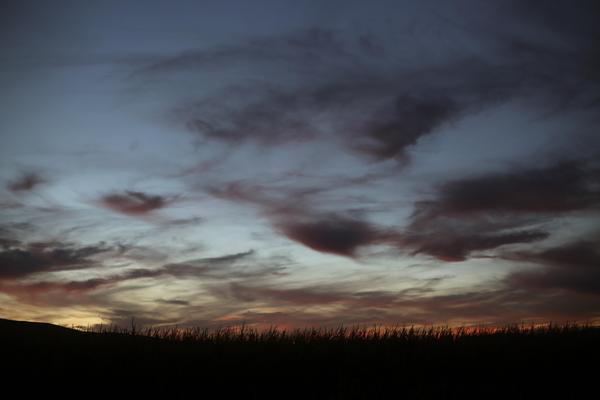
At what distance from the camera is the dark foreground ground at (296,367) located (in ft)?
53.1

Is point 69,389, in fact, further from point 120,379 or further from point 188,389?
point 188,389

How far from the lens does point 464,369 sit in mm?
19062

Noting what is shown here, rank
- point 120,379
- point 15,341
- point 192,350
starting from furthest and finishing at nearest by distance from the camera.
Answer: point 15,341, point 192,350, point 120,379

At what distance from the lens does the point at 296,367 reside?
18781 mm

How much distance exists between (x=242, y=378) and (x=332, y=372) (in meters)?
3.18

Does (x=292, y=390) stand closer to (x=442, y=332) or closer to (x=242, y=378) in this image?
(x=242, y=378)

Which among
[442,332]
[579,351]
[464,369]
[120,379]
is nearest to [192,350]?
[120,379]

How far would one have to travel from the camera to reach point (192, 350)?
2116 cm

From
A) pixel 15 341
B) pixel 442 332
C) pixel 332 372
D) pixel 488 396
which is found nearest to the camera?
pixel 488 396

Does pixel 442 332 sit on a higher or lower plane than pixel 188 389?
higher

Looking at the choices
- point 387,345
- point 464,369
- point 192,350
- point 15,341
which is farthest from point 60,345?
point 464,369

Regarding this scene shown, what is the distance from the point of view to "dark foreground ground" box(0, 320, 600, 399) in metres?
16.2

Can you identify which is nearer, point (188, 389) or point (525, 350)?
point (188, 389)

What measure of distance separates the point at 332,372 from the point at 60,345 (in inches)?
462
